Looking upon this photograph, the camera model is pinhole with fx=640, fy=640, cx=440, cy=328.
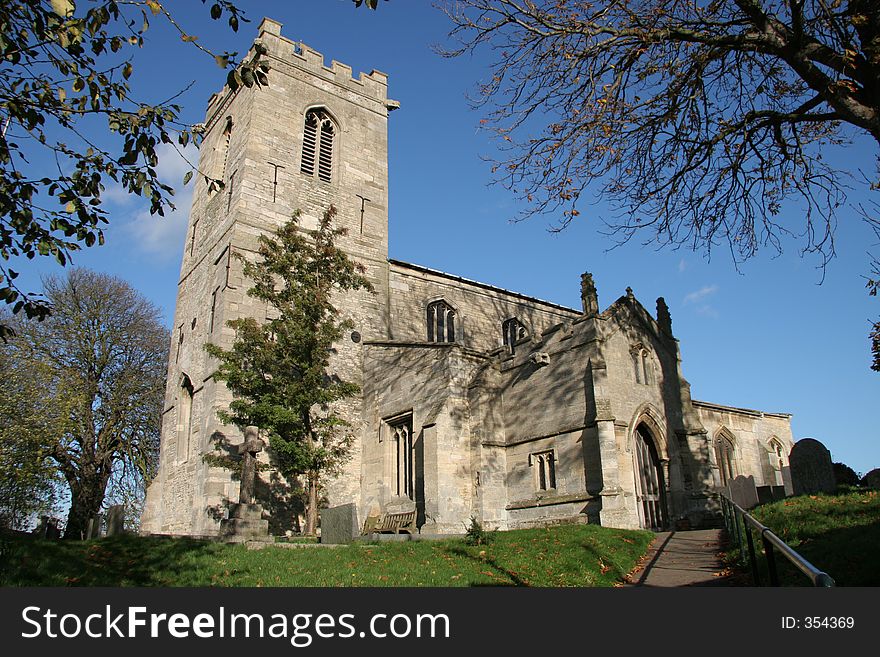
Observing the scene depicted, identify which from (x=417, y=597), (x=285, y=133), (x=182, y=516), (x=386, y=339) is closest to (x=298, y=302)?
(x=386, y=339)

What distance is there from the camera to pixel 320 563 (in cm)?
1029

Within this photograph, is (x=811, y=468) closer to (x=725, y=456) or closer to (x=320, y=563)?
(x=320, y=563)

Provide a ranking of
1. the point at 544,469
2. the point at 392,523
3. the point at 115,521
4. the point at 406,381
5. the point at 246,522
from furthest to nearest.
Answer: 1. the point at 406,381
2. the point at 392,523
3. the point at 544,469
4. the point at 115,521
5. the point at 246,522

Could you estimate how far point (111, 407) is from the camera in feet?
88.8

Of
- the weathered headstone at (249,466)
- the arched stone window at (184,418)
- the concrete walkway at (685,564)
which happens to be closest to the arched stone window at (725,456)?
the concrete walkway at (685,564)

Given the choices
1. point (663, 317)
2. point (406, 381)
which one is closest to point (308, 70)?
point (406, 381)

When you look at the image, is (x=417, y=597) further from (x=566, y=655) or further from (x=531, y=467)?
(x=531, y=467)

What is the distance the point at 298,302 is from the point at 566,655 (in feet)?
47.4

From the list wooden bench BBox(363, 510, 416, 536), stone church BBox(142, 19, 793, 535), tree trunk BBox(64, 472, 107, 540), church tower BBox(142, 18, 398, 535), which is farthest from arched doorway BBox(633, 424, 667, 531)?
tree trunk BBox(64, 472, 107, 540)

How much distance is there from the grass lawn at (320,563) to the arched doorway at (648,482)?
4.86 metres

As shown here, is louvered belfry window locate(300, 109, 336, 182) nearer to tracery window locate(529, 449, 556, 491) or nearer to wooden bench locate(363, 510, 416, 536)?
wooden bench locate(363, 510, 416, 536)

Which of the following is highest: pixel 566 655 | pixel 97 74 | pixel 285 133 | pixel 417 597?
pixel 285 133

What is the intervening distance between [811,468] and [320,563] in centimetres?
1104

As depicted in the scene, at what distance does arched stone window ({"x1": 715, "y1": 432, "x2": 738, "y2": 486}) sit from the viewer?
88.2 ft
